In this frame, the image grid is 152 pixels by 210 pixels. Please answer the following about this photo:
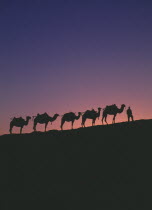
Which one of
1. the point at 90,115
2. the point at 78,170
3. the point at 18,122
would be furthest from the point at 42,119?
the point at 78,170

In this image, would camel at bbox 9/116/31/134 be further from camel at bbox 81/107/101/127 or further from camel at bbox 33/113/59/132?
camel at bbox 81/107/101/127

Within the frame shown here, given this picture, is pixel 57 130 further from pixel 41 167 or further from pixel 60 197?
pixel 60 197

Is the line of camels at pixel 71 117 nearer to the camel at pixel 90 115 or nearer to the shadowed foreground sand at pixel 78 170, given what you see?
the camel at pixel 90 115

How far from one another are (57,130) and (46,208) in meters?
16.3

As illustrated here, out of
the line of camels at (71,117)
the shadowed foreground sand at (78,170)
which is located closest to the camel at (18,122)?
the line of camels at (71,117)

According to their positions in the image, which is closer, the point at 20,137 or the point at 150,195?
the point at 150,195

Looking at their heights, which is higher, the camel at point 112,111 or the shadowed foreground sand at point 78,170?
the camel at point 112,111

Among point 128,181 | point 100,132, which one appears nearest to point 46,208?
point 128,181

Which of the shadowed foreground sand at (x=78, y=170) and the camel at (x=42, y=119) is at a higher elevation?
the camel at (x=42, y=119)

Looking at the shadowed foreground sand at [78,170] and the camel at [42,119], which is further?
the camel at [42,119]

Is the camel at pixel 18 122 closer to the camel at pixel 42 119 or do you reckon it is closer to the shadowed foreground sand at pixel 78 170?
the camel at pixel 42 119

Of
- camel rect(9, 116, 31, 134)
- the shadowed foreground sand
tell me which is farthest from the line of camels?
the shadowed foreground sand

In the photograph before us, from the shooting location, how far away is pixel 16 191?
24.5 m

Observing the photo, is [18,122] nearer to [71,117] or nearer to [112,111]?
[71,117]
